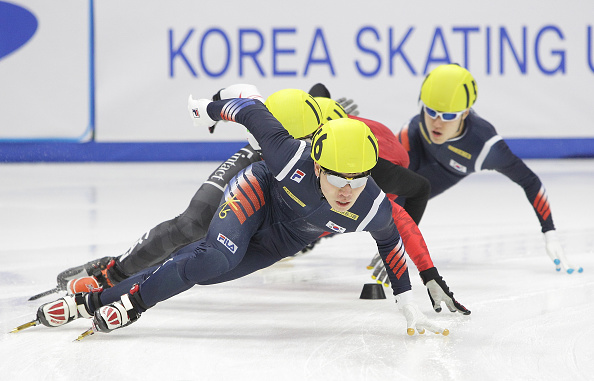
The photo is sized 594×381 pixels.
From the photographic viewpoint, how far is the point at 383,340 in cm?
324

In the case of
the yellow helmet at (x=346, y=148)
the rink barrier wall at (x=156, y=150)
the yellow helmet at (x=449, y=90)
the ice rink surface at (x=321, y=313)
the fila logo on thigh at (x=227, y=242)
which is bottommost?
the ice rink surface at (x=321, y=313)

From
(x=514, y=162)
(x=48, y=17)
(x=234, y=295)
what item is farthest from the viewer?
(x=48, y=17)

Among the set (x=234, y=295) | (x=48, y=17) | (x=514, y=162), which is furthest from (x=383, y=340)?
(x=48, y=17)

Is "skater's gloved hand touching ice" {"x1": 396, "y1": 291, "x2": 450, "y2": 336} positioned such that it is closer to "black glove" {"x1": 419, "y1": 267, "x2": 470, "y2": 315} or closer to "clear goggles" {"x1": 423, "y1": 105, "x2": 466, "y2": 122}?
"black glove" {"x1": 419, "y1": 267, "x2": 470, "y2": 315}

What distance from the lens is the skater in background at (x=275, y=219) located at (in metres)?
3.09

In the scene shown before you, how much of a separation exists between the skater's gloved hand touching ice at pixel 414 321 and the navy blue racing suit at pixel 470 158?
146 cm

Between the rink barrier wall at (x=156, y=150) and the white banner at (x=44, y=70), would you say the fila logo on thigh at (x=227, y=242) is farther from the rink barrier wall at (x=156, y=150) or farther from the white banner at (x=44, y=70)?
the white banner at (x=44, y=70)

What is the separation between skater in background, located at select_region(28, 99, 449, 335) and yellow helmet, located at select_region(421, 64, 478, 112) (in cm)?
128

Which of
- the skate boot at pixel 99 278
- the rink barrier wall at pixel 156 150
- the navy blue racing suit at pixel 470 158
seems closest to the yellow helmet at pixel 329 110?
the navy blue racing suit at pixel 470 158

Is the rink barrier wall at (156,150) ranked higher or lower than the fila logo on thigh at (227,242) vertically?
lower

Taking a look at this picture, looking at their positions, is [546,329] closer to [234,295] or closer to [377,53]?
[234,295]

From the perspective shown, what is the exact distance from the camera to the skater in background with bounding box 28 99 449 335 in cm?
309

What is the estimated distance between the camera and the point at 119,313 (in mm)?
3148

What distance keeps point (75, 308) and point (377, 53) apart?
6519mm
